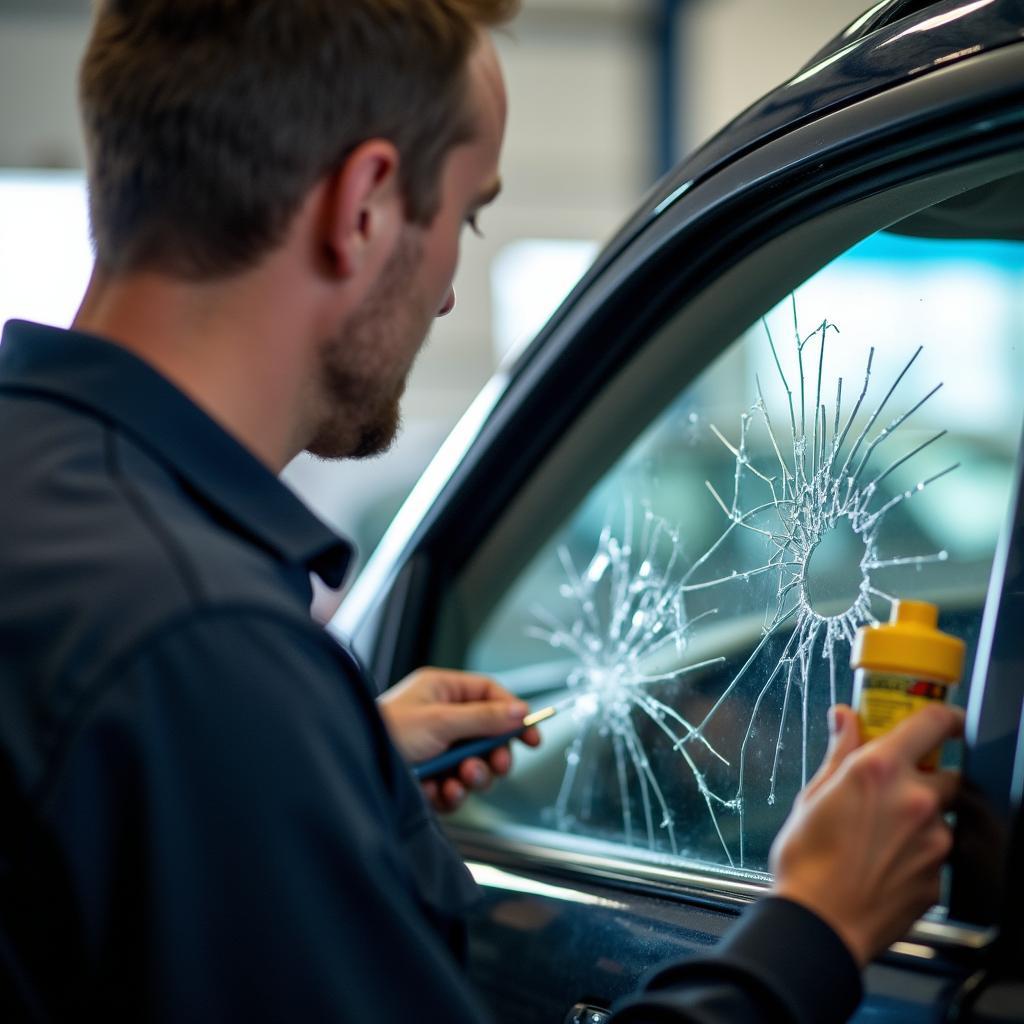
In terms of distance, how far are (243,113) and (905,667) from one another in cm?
59

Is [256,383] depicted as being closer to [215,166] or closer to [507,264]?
[215,166]

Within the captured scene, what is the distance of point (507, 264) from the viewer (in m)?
9.89

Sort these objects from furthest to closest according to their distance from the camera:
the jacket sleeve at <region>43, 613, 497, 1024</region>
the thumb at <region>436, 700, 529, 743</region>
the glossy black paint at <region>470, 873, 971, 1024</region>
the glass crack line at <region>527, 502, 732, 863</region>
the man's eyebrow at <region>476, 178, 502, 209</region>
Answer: the thumb at <region>436, 700, 529, 743</region>, the glass crack line at <region>527, 502, 732, 863</region>, the glossy black paint at <region>470, 873, 971, 1024</region>, the man's eyebrow at <region>476, 178, 502, 209</region>, the jacket sleeve at <region>43, 613, 497, 1024</region>

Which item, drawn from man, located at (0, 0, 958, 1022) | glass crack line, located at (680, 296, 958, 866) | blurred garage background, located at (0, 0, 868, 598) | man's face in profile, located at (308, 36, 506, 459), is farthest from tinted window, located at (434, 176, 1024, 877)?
blurred garage background, located at (0, 0, 868, 598)

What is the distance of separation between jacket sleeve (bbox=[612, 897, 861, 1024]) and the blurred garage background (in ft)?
22.5

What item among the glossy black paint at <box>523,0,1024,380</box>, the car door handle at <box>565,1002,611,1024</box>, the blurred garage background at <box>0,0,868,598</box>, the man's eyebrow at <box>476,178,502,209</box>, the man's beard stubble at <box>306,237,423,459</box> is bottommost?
the car door handle at <box>565,1002,611,1024</box>

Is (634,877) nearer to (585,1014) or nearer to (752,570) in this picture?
(585,1014)

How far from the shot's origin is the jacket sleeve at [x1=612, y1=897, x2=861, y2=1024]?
2.70ft

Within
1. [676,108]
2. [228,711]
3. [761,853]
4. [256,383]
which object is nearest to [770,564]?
[761,853]

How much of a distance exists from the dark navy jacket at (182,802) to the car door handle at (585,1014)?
1.27 ft

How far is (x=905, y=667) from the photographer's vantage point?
0.90 metres

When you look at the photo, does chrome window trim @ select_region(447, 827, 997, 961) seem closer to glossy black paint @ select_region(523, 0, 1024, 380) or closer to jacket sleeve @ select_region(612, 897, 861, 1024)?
jacket sleeve @ select_region(612, 897, 861, 1024)

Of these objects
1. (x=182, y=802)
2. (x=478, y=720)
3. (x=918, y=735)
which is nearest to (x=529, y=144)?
(x=478, y=720)

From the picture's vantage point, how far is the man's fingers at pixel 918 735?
2.85 ft
